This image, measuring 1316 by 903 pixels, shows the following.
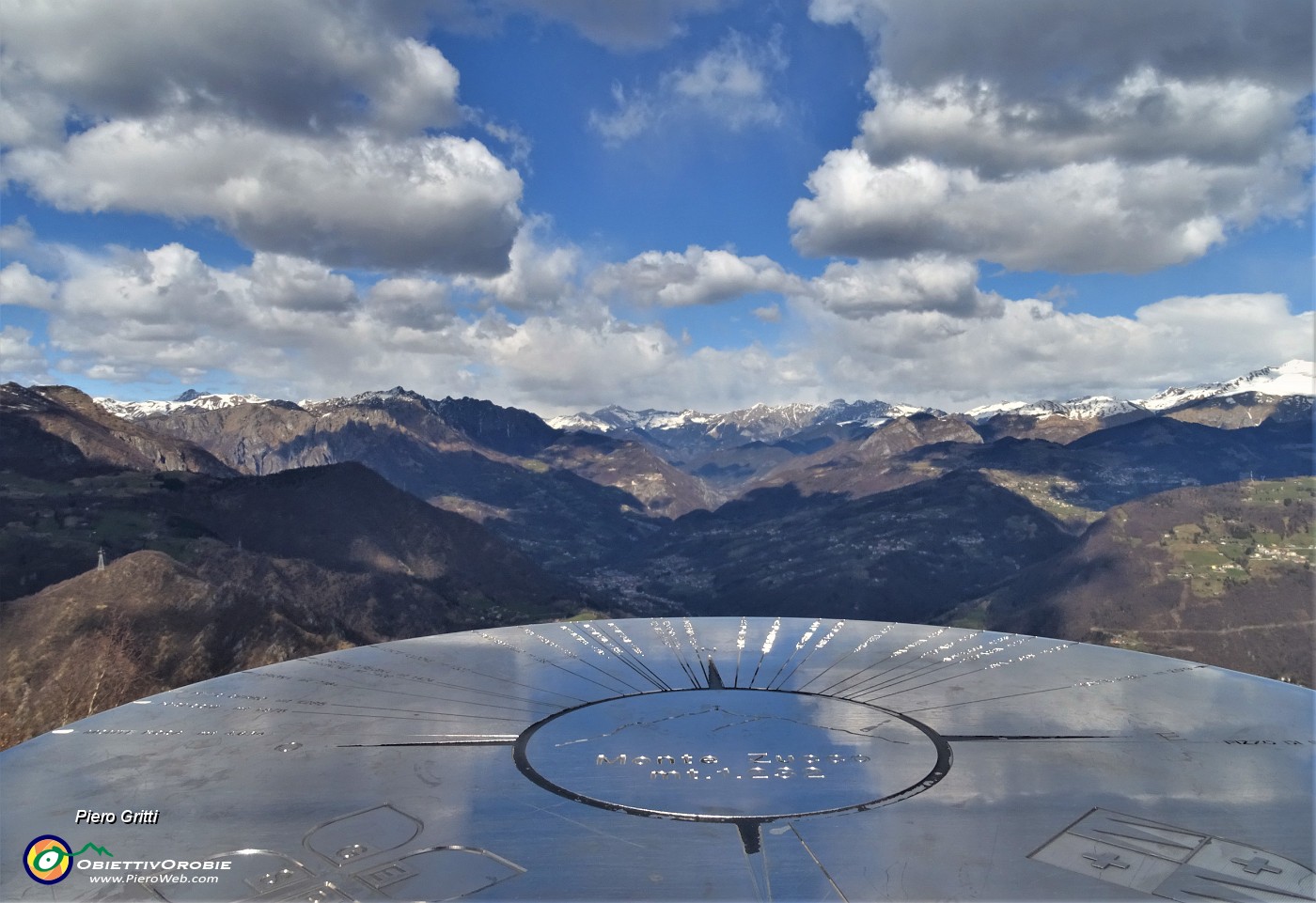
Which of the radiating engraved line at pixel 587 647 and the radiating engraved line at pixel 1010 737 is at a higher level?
the radiating engraved line at pixel 587 647

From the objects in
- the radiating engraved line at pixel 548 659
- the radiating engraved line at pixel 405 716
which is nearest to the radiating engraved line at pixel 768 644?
the radiating engraved line at pixel 548 659

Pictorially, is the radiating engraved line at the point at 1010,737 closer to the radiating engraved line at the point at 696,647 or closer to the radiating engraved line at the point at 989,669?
the radiating engraved line at the point at 989,669

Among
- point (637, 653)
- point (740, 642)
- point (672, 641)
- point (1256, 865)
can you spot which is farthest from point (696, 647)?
point (1256, 865)

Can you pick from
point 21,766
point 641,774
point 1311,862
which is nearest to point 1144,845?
point 1311,862

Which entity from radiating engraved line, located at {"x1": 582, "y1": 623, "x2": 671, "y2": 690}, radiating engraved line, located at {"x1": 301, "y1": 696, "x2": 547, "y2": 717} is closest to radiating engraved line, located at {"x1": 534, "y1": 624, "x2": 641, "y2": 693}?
radiating engraved line, located at {"x1": 582, "y1": 623, "x2": 671, "y2": 690}

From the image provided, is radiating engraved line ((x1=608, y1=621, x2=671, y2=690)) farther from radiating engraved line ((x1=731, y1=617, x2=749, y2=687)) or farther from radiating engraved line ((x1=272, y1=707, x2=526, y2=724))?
radiating engraved line ((x1=272, y1=707, x2=526, y2=724))

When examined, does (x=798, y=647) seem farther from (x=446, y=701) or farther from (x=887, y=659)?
(x=446, y=701)

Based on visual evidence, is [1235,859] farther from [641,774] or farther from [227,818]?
[227,818]
